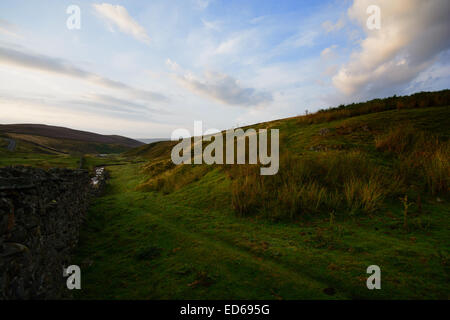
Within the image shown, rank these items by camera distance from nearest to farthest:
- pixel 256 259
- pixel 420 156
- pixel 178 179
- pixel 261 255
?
1. pixel 256 259
2. pixel 261 255
3. pixel 420 156
4. pixel 178 179

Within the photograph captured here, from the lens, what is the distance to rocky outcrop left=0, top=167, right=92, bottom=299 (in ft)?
8.96

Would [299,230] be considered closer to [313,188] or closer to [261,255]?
[261,255]

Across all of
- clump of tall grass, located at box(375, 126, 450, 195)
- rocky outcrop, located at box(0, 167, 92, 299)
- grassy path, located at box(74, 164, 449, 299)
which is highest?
clump of tall grass, located at box(375, 126, 450, 195)

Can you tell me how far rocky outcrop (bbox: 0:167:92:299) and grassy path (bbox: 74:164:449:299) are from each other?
1.03 metres

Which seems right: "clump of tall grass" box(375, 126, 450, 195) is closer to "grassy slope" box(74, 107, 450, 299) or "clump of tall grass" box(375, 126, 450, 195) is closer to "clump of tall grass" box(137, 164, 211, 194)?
"grassy slope" box(74, 107, 450, 299)

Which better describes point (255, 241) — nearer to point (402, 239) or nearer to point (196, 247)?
point (196, 247)

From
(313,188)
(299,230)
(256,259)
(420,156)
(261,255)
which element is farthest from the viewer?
(420,156)

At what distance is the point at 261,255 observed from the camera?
5.72m

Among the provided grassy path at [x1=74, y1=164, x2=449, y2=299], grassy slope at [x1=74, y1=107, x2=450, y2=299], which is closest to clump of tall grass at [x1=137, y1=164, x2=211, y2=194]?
grassy slope at [x1=74, y1=107, x2=450, y2=299]

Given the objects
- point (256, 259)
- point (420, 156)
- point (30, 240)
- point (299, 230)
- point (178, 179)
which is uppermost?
point (420, 156)

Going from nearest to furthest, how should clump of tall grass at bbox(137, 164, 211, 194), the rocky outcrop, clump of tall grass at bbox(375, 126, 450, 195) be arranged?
1. the rocky outcrop
2. clump of tall grass at bbox(375, 126, 450, 195)
3. clump of tall grass at bbox(137, 164, 211, 194)

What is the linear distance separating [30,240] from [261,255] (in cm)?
486

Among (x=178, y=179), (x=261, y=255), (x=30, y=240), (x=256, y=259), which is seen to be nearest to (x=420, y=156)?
(x=261, y=255)

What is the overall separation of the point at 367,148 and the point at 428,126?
409cm
